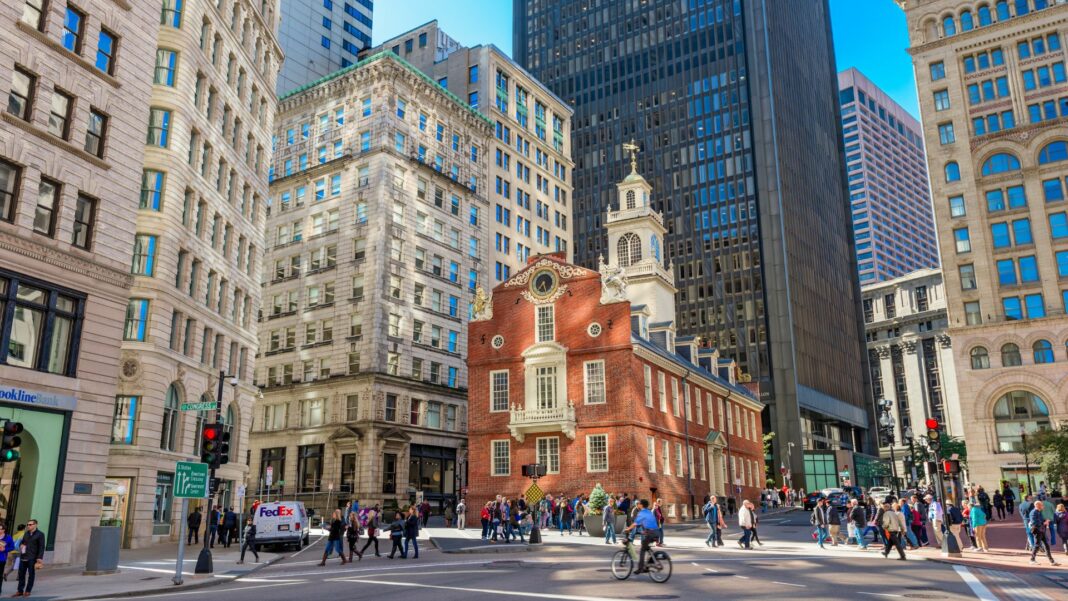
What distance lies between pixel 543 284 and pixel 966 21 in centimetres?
4878

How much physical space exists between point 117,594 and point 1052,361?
6664 centimetres

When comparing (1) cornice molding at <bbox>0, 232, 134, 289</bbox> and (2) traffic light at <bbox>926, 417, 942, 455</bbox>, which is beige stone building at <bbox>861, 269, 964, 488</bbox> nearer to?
(2) traffic light at <bbox>926, 417, 942, 455</bbox>

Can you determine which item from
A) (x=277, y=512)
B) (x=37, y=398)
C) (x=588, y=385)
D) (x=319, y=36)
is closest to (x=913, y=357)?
(x=319, y=36)

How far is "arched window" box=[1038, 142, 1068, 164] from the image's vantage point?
215ft

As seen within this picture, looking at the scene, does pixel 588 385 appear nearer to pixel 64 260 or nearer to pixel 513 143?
pixel 64 260

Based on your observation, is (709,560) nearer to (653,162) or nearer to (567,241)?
(567,241)

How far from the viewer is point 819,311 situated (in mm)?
121875

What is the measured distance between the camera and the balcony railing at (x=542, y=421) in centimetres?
4731

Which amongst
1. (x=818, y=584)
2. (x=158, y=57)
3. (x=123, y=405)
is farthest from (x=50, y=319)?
(x=818, y=584)

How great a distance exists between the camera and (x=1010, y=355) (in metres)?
64.1

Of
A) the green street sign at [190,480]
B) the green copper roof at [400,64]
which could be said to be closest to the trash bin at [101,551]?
the green street sign at [190,480]

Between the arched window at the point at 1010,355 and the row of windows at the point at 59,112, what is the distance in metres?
64.2

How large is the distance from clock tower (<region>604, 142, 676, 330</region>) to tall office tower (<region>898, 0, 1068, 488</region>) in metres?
24.0

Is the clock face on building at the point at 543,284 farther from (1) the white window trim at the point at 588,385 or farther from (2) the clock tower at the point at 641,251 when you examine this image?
(2) the clock tower at the point at 641,251
